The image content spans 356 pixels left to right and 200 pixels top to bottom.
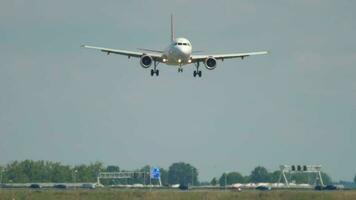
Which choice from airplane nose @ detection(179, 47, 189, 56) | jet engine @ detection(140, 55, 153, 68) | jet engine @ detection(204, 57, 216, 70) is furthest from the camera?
jet engine @ detection(204, 57, 216, 70)

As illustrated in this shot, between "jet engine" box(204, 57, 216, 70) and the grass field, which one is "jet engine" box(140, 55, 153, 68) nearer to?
"jet engine" box(204, 57, 216, 70)

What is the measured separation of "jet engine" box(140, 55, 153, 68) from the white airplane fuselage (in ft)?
12.5

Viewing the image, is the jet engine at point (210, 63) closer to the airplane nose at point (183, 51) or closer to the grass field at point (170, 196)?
the airplane nose at point (183, 51)

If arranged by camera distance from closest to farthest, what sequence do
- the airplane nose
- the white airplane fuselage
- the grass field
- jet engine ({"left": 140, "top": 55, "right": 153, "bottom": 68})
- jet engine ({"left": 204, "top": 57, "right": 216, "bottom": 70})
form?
the grass field < the airplane nose < the white airplane fuselage < jet engine ({"left": 140, "top": 55, "right": 153, "bottom": 68}) < jet engine ({"left": 204, "top": 57, "right": 216, "bottom": 70})

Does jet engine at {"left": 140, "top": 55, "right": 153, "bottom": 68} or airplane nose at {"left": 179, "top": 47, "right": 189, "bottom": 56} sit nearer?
airplane nose at {"left": 179, "top": 47, "right": 189, "bottom": 56}

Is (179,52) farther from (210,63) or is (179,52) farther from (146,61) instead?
(210,63)

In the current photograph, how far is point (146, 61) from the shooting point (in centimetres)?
15188

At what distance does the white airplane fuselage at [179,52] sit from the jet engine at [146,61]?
12.5 feet

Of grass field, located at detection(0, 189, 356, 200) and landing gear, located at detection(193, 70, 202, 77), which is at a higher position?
landing gear, located at detection(193, 70, 202, 77)

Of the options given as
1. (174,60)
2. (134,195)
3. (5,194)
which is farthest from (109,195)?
(174,60)

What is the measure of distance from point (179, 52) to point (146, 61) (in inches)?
335

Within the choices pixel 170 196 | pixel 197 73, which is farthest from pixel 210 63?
pixel 170 196

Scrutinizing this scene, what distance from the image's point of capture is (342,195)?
133 m

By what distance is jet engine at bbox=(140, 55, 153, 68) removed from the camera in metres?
152
